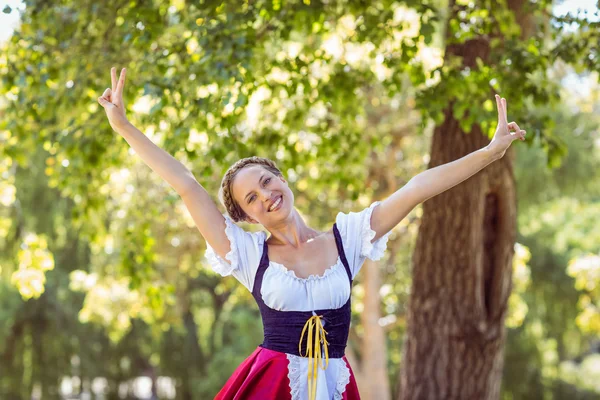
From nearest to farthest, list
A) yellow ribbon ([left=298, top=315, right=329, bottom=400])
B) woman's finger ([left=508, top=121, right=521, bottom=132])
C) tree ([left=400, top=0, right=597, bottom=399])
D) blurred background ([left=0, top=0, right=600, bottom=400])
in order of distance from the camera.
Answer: yellow ribbon ([left=298, top=315, right=329, bottom=400]) < woman's finger ([left=508, top=121, right=521, bottom=132]) < blurred background ([left=0, top=0, right=600, bottom=400]) < tree ([left=400, top=0, right=597, bottom=399])

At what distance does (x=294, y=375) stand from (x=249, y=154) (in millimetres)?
2427

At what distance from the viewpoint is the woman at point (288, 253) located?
2.31m

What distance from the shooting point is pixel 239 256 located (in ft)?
7.82

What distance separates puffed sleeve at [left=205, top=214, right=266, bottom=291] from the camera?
2.37 metres

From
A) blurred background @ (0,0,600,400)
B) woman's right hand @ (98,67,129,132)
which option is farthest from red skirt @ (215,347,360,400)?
blurred background @ (0,0,600,400)

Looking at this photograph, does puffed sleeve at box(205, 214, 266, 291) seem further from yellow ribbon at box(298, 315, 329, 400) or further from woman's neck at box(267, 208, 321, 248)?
yellow ribbon at box(298, 315, 329, 400)

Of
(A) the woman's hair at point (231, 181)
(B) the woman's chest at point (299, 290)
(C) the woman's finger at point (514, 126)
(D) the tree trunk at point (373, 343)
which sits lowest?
(B) the woman's chest at point (299, 290)

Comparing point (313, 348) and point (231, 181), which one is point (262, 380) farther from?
point (231, 181)

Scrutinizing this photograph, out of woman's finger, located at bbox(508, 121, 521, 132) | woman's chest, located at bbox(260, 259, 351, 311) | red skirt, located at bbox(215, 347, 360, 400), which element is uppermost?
woman's finger, located at bbox(508, 121, 521, 132)

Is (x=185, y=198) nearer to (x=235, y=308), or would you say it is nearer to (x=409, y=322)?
(x=409, y=322)

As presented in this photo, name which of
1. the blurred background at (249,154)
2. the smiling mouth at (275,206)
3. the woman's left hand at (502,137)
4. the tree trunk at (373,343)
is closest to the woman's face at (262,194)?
the smiling mouth at (275,206)

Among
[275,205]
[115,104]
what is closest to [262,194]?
[275,205]

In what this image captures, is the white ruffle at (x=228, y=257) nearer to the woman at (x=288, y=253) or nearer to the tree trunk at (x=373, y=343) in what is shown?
the woman at (x=288, y=253)

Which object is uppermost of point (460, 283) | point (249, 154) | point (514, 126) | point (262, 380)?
point (249, 154)
